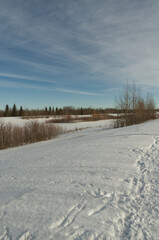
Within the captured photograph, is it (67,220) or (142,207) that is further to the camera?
(142,207)

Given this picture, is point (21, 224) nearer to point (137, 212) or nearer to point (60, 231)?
point (60, 231)

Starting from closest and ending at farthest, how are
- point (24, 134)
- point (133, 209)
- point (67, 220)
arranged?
1. point (67, 220)
2. point (133, 209)
3. point (24, 134)

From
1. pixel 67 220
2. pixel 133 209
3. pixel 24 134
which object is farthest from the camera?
pixel 24 134

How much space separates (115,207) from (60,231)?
0.79 meters

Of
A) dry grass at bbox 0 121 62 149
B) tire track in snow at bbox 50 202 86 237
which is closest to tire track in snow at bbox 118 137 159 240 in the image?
tire track in snow at bbox 50 202 86 237

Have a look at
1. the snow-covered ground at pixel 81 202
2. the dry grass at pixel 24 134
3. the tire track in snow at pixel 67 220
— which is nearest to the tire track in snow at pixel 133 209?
the snow-covered ground at pixel 81 202

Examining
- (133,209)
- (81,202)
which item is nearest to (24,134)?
(81,202)

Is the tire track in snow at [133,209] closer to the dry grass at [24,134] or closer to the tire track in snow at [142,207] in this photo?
the tire track in snow at [142,207]

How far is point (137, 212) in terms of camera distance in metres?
1.90

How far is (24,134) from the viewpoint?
9.91 meters

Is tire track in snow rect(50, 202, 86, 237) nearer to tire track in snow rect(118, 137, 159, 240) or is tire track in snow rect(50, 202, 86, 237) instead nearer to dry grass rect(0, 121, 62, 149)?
tire track in snow rect(118, 137, 159, 240)

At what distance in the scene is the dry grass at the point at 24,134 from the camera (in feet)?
28.6

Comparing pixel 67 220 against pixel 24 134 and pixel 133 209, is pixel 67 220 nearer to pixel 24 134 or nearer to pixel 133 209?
pixel 133 209

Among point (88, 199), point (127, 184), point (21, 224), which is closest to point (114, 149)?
point (127, 184)
